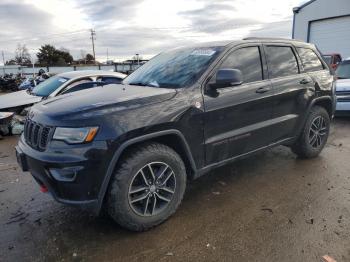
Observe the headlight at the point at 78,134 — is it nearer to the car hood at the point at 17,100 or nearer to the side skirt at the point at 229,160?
the side skirt at the point at 229,160

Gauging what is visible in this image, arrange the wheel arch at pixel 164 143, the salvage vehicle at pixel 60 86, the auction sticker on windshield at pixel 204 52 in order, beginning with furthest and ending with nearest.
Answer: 1. the salvage vehicle at pixel 60 86
2. the auction sticker on windshield at pixel 204 52
3. the wheel arch at pixel 164 143

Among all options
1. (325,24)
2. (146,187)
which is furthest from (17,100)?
(325,24)

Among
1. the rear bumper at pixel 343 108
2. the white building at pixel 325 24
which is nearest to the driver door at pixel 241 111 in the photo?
the rear bumper at pixel 343 108

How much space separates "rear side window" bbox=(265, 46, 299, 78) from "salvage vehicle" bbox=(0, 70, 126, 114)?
4031 mm

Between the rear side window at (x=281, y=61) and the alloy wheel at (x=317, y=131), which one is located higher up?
the rear side window at (x=281, y=61)

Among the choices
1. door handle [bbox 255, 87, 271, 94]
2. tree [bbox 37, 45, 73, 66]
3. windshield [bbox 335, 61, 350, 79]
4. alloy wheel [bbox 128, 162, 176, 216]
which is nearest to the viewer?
alloy wheel [bbox 128, 162, 176, 216]

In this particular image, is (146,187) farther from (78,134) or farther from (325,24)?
(325,24)

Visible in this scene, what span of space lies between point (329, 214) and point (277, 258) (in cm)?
106

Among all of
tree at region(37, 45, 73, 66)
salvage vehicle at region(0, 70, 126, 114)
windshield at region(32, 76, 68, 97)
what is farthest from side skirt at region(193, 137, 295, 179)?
tree at region(37, 45, 73, 66)

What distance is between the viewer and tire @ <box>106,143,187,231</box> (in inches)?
116

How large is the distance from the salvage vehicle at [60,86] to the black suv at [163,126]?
3372mm

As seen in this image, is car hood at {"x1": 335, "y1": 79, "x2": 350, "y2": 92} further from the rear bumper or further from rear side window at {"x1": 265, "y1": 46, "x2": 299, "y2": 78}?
rear side window at {"x1": 265, "y1": 46, "x2": 299, "y2": 78}

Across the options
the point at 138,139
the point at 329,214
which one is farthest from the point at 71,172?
the point at 329,214

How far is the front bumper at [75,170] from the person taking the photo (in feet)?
8.96
